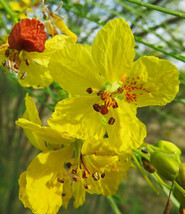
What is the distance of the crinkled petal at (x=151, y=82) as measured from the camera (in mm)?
799

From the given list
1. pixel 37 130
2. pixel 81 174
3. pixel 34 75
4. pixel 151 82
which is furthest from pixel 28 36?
pixel 81 174

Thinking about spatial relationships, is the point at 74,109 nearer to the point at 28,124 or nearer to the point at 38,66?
the point at 28,124

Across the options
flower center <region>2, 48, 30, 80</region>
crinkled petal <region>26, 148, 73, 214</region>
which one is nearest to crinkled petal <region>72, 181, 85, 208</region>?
crinkled petal <region>26, 148, 73, 214</region>

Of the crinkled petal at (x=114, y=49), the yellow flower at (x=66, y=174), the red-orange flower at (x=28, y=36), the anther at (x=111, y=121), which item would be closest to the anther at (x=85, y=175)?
the yellow flower at (x=66, y=174)

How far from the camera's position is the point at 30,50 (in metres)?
0.91

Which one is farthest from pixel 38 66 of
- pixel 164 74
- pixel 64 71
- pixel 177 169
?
pixel 177 169

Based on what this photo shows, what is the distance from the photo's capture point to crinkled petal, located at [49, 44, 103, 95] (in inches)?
31.3

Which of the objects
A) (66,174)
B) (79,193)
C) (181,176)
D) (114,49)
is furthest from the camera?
(79,193)

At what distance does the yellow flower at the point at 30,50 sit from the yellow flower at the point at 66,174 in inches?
11.8

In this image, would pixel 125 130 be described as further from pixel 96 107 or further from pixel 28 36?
pixel 28 36

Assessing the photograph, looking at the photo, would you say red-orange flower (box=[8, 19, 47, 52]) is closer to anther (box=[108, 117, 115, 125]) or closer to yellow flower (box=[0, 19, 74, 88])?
yellow flower (box=[0, 19, 74, 88])

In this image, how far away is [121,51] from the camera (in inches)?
32.5

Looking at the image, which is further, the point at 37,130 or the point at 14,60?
the point at 14,60

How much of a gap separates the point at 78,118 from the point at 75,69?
0.16 m
